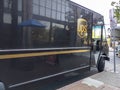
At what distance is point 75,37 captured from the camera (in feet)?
26.9

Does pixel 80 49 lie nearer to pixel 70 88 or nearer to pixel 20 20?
pixel 70 88

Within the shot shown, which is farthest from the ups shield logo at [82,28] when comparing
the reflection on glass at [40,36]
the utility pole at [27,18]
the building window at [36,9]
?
the utility pole at [27,18]

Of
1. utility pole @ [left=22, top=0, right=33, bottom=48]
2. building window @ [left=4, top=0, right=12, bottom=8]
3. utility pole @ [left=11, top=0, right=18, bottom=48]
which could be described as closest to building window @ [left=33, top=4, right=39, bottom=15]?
utility pole @ [left=22, top=0, right=33, bottom=48]

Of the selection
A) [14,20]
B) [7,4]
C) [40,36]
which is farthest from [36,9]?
[7,4]

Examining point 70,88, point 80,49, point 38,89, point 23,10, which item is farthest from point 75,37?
point 23,10

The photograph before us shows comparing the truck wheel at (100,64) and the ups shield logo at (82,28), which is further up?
the ups shield logo at (82,28)

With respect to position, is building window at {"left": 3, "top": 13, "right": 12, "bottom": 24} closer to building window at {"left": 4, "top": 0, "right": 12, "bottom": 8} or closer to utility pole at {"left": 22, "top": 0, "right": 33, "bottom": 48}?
building window at {"left": 4, "top": 0, "right": 12, "bottom": 8}

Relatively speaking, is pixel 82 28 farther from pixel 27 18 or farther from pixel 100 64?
pixel 27 18

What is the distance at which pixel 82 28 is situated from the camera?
28.5 feet

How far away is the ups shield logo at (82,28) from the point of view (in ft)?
27.5

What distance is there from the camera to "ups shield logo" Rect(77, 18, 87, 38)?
27.5 ft

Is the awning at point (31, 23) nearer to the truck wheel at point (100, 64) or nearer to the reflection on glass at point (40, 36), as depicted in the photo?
the reflection on glass at point (40, 36)

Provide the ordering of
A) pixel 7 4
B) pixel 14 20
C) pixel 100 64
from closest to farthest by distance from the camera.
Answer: pixel 7 4
pixel 14 20
pixel 100 64

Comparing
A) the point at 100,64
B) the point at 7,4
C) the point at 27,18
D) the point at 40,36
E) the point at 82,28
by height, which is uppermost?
the point at 7,4
